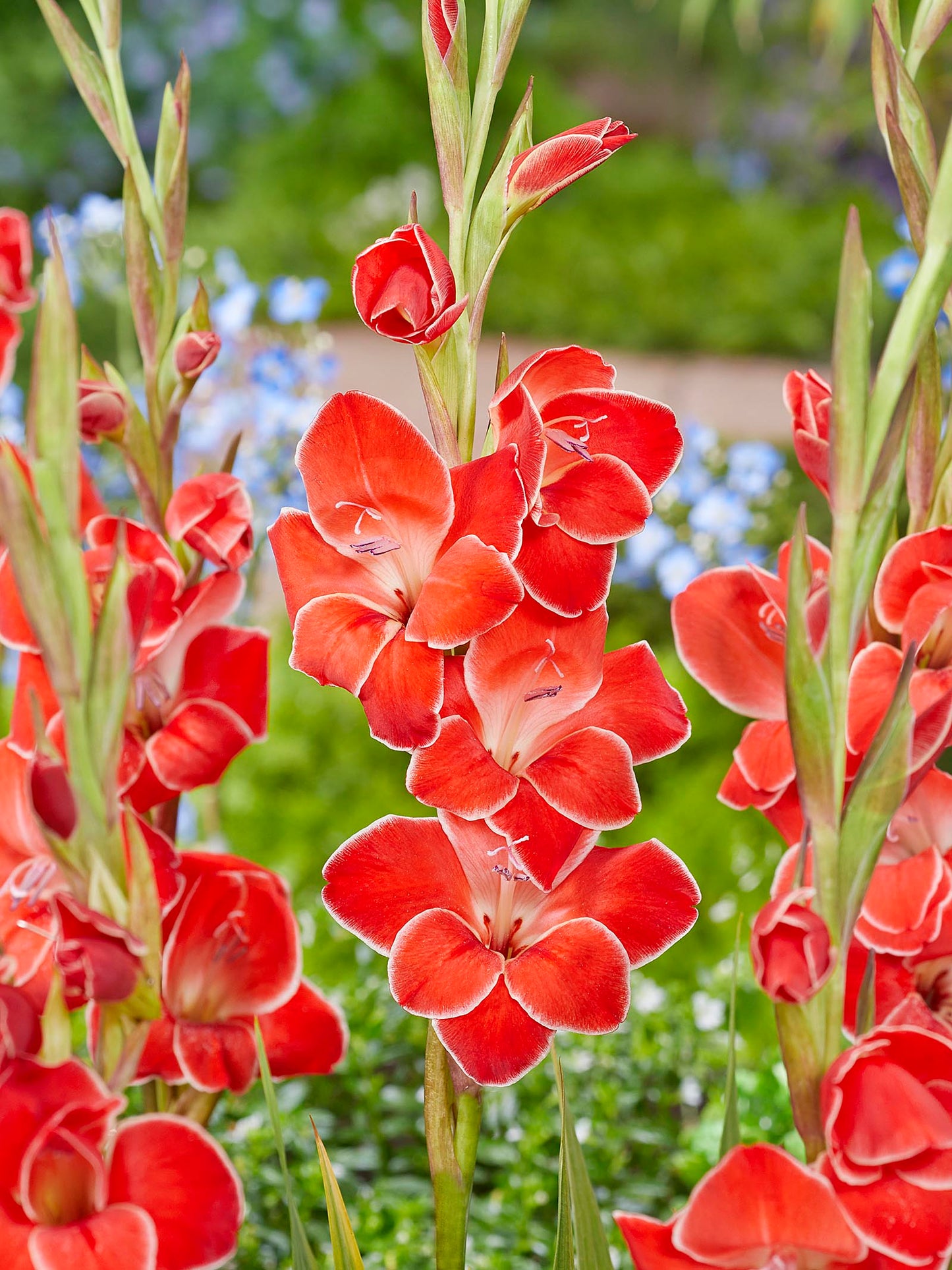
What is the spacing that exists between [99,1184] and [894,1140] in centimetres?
24

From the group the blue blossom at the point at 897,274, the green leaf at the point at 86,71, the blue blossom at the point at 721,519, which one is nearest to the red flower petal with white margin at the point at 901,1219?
the green leaf at the point at 86,71

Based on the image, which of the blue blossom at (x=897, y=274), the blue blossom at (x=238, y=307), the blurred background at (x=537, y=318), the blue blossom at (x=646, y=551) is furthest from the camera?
the blue blossom at (x=646, y=551)

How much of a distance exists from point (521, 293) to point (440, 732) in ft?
13.1

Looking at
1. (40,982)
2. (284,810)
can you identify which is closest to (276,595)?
(284,810)

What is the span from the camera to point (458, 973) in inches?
18.9

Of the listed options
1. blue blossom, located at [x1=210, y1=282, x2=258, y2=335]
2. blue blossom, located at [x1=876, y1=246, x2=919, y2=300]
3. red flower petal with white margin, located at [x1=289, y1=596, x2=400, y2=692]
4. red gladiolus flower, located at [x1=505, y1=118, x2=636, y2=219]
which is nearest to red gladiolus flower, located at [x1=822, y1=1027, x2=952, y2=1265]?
red flower petal with white margin, located at [x1=289, y1=596, x2=400, y2=692]

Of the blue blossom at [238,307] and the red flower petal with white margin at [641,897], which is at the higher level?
the blue blossom at [238,307]

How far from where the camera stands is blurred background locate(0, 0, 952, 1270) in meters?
1.09

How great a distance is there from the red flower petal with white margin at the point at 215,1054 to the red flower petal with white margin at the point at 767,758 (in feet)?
0.77

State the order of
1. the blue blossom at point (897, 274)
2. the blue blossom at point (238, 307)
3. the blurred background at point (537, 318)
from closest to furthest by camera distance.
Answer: the blurred background at point (537, 318), the blue blossom at point (238, 307), the blue blossom at point (897, 274)

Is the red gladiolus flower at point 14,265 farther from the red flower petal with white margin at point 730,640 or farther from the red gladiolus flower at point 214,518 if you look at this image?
the red flower petal with white margin at point 730,640

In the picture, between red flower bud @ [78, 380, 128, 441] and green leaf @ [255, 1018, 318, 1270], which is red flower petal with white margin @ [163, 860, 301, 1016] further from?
red flower bud @ [78, 380, 128, 441]

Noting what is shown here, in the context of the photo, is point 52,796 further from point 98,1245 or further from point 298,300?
point 298,300

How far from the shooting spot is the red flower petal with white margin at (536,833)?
18.3 inches
